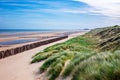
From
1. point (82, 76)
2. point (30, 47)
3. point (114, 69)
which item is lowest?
point (30, 47)

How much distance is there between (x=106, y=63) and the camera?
22.6ft

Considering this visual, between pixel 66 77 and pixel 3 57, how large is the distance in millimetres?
16663

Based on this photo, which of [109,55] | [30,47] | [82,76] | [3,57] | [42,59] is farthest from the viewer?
[30,47]

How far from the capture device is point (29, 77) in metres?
12.1

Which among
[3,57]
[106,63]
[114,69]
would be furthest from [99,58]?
[3,57]

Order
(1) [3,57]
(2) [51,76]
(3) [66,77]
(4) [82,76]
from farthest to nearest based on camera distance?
(1) [3,57] → (2) [51,76] → (3) [66,77] → (4) [82,76]

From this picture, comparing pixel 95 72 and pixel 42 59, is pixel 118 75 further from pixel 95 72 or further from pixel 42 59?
pixel 42 59

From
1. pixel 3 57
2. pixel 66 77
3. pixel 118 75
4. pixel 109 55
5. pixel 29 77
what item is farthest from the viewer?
pixel 3 57

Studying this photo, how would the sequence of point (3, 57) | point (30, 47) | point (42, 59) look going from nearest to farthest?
1. point (42, 59)
2. point (3, 57)
3. point (30, 47)

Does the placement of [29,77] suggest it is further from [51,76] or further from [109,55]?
[109,55]

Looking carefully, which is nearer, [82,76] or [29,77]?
[82,76]

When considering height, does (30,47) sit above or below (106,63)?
below

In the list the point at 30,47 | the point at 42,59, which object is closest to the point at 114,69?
the point at 42,59

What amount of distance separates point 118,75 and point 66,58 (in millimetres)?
6535
